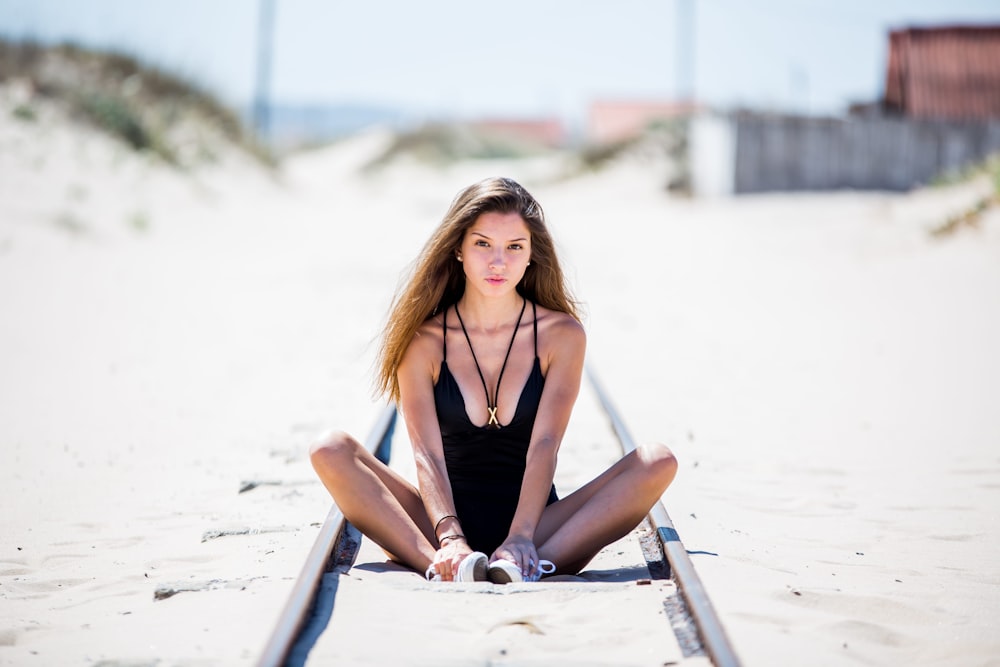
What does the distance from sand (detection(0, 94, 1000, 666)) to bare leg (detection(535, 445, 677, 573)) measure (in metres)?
0.33

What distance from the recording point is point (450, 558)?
12.9 ft

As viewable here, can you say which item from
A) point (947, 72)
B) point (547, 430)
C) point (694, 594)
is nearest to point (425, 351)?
point (547, 430)

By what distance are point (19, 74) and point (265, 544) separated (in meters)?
18.3

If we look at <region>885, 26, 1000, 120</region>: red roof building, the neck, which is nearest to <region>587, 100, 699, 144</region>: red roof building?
<region>885, 26, 1000, 120</region>: red roof building

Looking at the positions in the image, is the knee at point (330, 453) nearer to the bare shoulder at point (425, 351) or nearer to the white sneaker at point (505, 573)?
the bare shoulder at point (425, 351)

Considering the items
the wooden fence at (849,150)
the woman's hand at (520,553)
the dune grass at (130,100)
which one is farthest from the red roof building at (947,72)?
the woman's hand at (520,553)

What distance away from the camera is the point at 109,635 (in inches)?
137

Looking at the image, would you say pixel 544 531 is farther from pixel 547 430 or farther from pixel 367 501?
pixel 367 501

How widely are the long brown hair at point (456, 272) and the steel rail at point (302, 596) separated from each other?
68 centimetres

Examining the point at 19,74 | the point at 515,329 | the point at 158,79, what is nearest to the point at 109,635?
the point at 515,329

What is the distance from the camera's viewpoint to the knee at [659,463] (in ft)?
13.7

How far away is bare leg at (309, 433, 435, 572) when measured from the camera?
413cm

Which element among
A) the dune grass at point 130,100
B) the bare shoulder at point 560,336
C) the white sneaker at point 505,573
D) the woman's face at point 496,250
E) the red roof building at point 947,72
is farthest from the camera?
the red roof building at point 947,72

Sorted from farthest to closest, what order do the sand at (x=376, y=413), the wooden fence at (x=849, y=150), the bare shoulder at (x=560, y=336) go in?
1. the wooden fence at (x=849, y=150)
2. the bare shoulder at (x=560, y=336)
3. the sand at (x=376, y=413)
